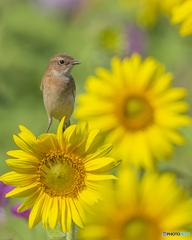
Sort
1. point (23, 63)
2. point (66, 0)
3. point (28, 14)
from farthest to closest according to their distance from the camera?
point (66, 0), point (28, 14), point (23, 63)

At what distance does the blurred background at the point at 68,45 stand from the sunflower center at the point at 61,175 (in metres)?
0.92

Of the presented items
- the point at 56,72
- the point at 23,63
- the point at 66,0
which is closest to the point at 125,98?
the point at 56,72

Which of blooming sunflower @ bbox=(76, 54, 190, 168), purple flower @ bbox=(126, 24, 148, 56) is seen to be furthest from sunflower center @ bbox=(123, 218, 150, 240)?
purple flower @ bbox=(126, 24, 148, 56)

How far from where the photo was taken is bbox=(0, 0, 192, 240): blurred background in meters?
1.61

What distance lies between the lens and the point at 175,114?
35.1 inches

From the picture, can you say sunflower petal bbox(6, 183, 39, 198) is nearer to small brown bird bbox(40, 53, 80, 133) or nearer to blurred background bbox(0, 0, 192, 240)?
small brown bird bbox(40, 53, 80, 133)

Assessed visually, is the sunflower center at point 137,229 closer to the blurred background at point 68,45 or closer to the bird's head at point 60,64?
the bird's head at point 60,64

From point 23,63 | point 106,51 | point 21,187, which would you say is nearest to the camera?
point 21,187

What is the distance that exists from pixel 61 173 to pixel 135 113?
0.48 metres

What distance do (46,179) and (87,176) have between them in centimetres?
6

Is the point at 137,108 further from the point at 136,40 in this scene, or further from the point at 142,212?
the point at 136,40

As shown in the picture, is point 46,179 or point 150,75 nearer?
point 46,179

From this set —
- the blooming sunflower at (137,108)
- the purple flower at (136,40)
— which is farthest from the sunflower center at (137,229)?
the purple flower at (136,40)

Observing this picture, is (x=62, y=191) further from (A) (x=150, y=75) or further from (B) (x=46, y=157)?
(A) (x=150, y=75)
